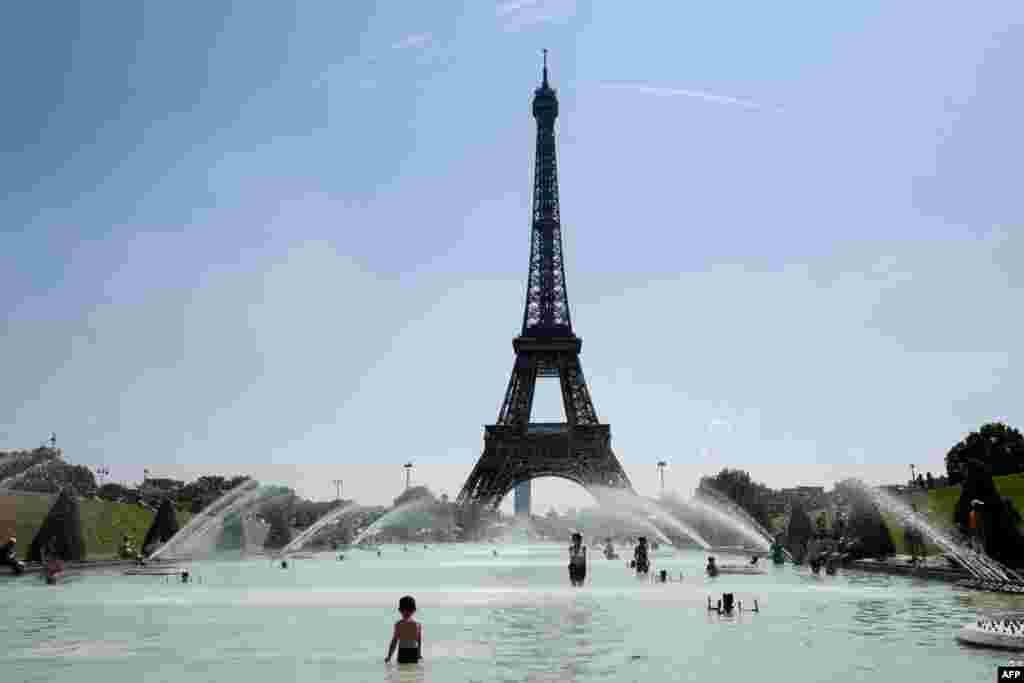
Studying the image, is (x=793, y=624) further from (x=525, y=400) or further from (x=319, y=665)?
(x=525, y=400)

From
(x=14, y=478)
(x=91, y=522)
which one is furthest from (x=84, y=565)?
(x=14, y=478)

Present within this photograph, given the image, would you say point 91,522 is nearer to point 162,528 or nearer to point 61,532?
point 162,528

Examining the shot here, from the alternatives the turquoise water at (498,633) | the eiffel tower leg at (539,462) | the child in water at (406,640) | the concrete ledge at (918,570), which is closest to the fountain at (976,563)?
the concrete ledge at (918,570)

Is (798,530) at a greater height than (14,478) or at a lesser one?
lesser

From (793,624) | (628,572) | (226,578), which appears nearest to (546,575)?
(628,572)

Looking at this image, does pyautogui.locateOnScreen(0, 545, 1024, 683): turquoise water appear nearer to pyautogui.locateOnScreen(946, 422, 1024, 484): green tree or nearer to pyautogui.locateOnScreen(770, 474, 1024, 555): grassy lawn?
pyautogui.locateOnScreen(770, 474, 1024, 555): grassy lawn

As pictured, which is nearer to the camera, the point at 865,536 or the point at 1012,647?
the point at 1012,647

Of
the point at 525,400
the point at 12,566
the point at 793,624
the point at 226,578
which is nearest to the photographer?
the point at 793,624
